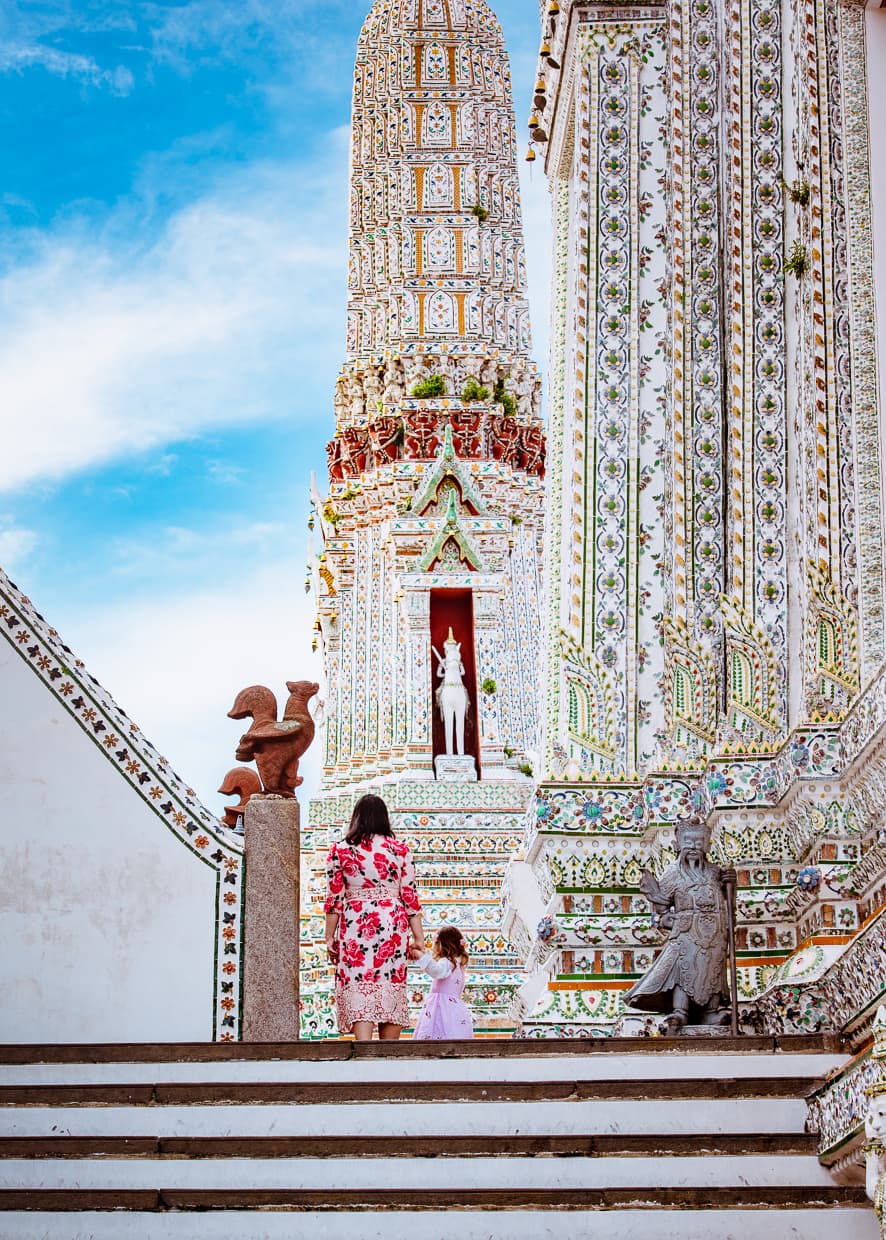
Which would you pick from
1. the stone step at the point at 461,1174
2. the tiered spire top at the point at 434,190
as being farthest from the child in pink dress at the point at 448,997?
the tiered spire top at the point at 434,190

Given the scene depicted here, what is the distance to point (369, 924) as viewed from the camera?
38.7 feet

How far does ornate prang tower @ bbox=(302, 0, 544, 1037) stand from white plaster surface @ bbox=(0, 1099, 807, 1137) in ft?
60.8

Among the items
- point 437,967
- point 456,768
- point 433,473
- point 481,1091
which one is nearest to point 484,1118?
point 481,1091

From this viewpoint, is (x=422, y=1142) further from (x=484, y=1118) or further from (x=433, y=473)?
(x=433, y=473)

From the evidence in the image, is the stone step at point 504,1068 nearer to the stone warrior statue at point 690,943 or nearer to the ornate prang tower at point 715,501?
the ornate prang tower at point 715,501

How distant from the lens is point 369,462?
32000mm

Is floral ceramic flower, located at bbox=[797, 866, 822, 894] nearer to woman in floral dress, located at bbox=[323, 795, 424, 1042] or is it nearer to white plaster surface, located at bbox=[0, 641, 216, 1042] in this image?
woman in floral dress, located at bbox=[323, 795, 424, 1042]

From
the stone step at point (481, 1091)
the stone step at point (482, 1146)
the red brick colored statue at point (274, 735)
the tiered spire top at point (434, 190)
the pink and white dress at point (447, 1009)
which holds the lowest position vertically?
the stone step at point (482, 1146)

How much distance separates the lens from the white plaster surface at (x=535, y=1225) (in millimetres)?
8062

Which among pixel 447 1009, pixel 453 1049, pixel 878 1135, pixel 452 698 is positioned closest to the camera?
pixel 878 1135

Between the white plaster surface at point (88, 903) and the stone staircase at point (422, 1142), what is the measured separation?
1585 millimetres

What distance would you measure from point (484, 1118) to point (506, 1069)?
1.33 ft

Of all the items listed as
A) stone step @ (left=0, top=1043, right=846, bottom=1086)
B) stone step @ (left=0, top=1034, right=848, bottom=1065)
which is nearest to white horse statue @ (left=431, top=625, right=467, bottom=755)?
stone step @ (left=0, top=1034, right=848, bottom=1065)

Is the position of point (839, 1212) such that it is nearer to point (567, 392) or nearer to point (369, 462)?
point (567, 392)
